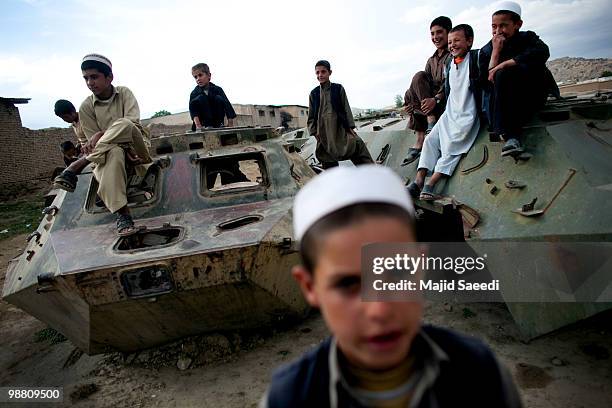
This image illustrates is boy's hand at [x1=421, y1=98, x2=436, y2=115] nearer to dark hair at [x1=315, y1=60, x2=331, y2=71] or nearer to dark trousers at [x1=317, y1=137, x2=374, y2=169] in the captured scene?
dark trousers at [x1=317, y1=137, x2=374, y2=169]

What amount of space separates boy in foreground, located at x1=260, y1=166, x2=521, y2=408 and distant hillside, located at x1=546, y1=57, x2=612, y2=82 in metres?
25.9

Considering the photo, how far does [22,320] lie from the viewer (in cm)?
548

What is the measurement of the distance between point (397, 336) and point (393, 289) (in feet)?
0.31

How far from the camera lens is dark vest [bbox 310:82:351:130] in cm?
520

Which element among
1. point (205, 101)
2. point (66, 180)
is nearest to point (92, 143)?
point (66, 180)

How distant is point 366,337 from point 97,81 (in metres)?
3.65

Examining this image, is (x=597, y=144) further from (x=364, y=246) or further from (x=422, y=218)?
(x=364, y=246)

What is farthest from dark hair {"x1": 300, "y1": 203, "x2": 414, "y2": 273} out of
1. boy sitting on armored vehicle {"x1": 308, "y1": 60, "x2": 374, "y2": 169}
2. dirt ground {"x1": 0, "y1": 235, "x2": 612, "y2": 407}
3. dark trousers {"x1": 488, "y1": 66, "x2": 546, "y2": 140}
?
boy sitting on armored vehicle {"x1": 308, "y1": 60, "x2": 374, "y2": 169}

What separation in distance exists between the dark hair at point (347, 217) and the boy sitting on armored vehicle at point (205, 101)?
4940mm

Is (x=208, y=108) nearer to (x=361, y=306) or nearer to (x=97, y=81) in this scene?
(x=97, y=81)

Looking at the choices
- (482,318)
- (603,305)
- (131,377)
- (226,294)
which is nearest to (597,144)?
(603,305)

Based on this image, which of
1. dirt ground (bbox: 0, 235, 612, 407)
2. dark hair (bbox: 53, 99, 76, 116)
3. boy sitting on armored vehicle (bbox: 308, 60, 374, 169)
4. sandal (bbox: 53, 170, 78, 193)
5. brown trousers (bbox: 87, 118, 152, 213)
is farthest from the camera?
dark hair (bbox: 53, 99, 76, 116)

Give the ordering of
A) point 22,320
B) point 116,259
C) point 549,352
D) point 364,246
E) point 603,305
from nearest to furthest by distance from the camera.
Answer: point 364,246 → point 603,305 → point 116,259 → point 549,352 → point 22,320

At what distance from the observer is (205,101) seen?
566 cm
